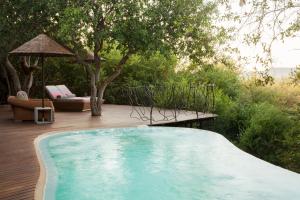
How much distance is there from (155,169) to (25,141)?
8.96 ft

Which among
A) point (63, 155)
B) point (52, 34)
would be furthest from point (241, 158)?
point (52, 34)

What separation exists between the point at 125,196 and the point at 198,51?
737 cm

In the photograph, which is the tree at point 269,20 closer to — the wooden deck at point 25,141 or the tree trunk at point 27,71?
the wooden deck at point 25,141

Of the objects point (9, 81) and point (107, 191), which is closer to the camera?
point (107, 191)

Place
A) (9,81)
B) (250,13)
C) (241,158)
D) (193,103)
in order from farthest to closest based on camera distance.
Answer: (9,81)
(193,103)
(250,13)
(241,158)

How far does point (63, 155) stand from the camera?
8.25 metres

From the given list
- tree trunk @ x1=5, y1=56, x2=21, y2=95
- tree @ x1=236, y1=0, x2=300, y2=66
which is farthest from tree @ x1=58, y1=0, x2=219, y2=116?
tree trunk @ x1=5, y1=56, x2=21, y2=95

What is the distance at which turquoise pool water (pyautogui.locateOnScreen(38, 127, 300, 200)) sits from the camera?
6133mm

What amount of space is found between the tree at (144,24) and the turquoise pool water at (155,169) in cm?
269

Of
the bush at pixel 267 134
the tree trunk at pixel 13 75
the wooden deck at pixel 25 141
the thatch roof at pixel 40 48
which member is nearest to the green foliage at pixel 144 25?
the thatch roof at pixel 40 48

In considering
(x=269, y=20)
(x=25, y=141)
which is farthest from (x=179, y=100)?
(x=25, y=141)

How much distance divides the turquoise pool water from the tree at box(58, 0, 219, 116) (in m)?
2.69

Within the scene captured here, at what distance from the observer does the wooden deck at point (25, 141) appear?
196 inches

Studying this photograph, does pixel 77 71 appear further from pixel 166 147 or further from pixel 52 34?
pixel 166 147
